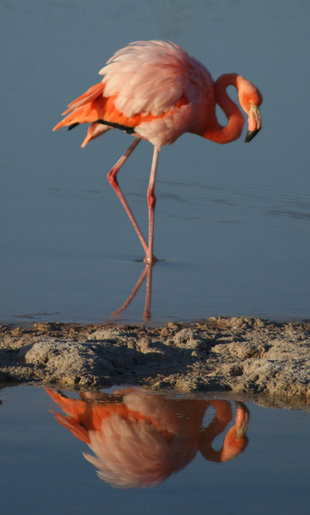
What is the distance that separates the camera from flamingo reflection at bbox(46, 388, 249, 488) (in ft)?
11.8

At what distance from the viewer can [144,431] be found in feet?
13.0

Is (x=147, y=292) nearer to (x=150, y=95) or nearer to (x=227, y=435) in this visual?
(x=150, y=95)

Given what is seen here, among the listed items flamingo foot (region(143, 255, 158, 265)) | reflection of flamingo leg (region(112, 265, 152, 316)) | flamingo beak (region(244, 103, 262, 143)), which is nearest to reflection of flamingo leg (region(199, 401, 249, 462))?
reflection of flamingo leg (region(112, 265, 152, 316))

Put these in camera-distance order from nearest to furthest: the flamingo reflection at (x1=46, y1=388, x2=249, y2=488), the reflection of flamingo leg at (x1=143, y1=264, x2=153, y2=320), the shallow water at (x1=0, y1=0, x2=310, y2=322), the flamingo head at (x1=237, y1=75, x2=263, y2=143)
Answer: the flamingo reflection at (x1=46, y1=388, x2=249, y2=488)
the reflection of flamingo leg at (x1=143, y1=264, x2=153, y2=320)
the shallow water at (x1=0, y1=0, x2=310, y2=322)
the flamingo head at (x1=237, y1=75, x2=263, y2=143)

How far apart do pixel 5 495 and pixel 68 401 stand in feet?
3.19

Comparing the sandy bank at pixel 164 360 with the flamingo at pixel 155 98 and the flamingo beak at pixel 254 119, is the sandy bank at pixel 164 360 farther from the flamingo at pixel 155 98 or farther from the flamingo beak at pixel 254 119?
the flamingo beak at pixel 254 119

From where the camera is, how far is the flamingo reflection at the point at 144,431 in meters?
3.61

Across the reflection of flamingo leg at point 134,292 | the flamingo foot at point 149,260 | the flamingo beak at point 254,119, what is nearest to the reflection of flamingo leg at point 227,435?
the reflection of flamingo leg at point 134,292

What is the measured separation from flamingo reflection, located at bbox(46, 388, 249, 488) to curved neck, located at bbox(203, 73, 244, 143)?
4086 mm

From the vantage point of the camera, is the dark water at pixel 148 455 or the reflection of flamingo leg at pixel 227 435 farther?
the reflection of flamingo leg at pixel 227 435

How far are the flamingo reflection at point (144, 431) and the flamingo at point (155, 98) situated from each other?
321cm

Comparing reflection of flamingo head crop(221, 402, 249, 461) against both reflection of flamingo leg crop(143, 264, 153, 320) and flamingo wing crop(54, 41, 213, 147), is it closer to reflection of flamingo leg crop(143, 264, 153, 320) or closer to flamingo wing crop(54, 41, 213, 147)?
reflection of flamingo leg crop(143, 264, 153, 320)

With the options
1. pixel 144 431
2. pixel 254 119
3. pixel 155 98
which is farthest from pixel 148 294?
pixel 144 431

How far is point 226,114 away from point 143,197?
1509 mm
